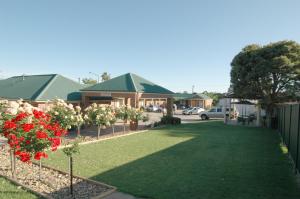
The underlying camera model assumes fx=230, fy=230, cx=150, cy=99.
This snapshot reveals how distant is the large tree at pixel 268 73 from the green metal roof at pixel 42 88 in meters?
15.4

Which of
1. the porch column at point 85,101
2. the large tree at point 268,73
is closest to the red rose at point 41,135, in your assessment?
the porch column at point 85,101

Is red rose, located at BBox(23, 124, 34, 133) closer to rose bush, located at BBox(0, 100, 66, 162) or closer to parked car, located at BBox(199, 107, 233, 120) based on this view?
rose bush, located at BBox(0, 100, 66, 162)

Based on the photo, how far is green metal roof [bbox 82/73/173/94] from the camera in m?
21.2

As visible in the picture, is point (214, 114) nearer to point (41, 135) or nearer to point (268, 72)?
point (268, 72)

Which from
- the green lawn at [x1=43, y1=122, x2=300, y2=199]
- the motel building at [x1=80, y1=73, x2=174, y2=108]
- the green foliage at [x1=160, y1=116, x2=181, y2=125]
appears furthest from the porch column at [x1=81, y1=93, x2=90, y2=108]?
the green lawn at [x1=43, y1=122, x2=300, y2=199]

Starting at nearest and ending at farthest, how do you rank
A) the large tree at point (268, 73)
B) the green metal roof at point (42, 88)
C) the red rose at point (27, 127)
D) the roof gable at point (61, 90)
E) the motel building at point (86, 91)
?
the red rose at point (27, 127) < the large tree at point (268, 73) < the roof gable at point (61, 90) < the green metal roof at point (42, 88) < the motel building at point (86, 91)

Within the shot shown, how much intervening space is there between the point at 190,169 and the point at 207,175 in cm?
75

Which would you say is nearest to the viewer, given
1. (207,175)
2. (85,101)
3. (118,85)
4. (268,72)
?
(207,175)

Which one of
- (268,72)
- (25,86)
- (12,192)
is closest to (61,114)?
(12,192)

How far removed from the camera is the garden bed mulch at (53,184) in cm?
560

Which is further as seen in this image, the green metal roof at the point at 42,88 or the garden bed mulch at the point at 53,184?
the green metal roof at the point at 42,88

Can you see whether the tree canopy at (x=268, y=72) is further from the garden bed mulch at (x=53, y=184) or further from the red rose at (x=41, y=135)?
the red rose at (x=41, y=135)

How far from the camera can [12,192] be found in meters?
5.53

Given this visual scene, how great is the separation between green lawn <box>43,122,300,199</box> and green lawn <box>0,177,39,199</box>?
1783 mm
